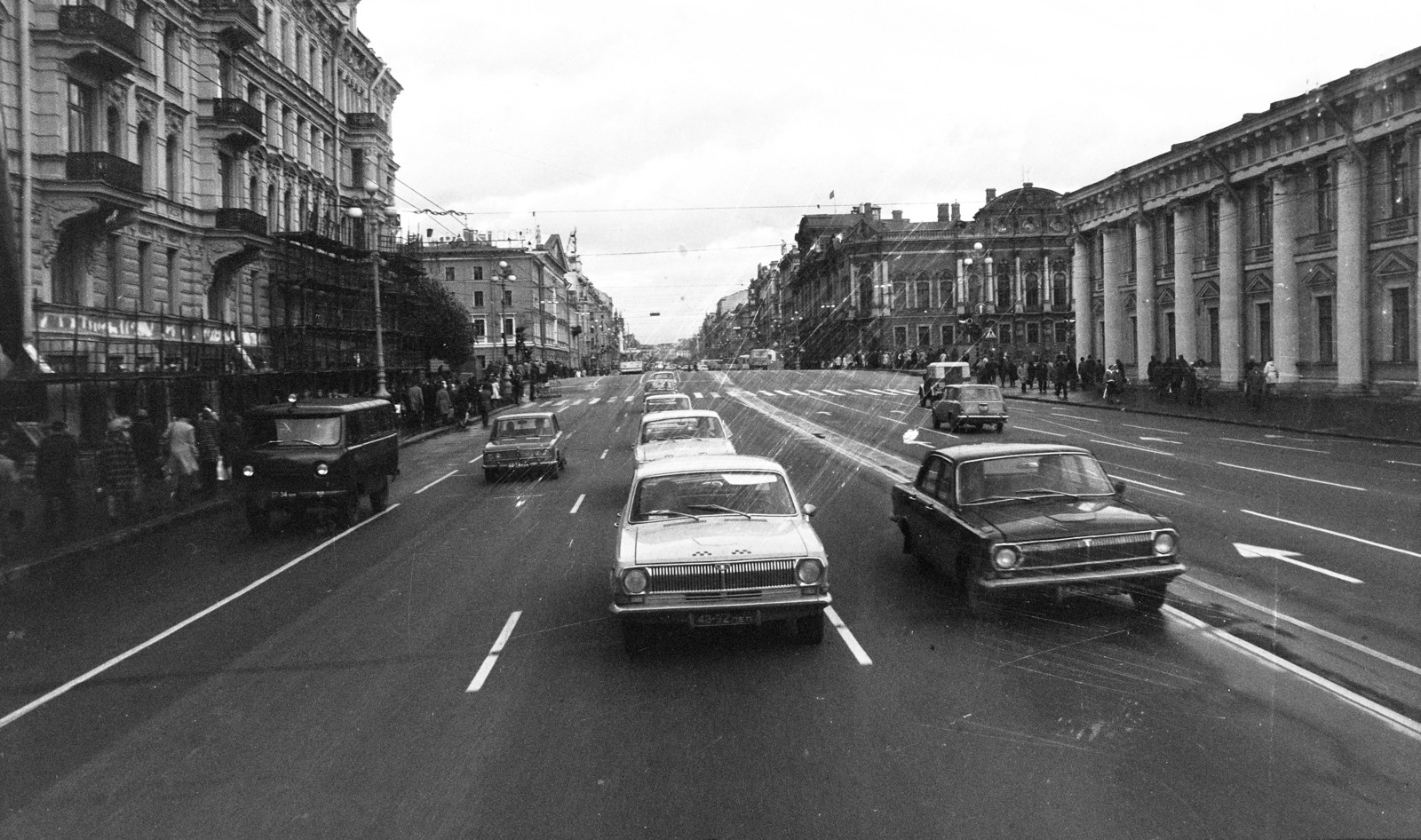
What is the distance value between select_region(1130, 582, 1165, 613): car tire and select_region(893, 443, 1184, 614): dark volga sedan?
0.4 inches

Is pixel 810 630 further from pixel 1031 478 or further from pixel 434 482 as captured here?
pixel 434 482

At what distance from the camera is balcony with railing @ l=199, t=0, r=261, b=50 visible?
3394 centimetres

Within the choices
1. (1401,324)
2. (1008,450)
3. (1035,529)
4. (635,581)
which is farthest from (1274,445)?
(635,581)

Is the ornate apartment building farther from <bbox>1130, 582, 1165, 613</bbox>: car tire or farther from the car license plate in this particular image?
<bbox>1130, 582, 1165, 613</bbox>: car tire

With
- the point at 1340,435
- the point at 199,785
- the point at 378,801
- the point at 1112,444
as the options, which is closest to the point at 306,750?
the point at 199,785

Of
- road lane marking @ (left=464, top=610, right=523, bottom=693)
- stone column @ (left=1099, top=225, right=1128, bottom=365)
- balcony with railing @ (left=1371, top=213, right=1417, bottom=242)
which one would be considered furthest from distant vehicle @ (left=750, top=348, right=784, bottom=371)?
road lane marking @ (left=464, top=610, right=523, bottom=693)

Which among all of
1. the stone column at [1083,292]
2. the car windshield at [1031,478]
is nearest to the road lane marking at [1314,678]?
the car windshield at [1031,478]

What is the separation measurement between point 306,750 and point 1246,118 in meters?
44.1

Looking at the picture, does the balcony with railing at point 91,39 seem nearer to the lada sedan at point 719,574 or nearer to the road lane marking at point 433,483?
the road lane marking at point 433,483

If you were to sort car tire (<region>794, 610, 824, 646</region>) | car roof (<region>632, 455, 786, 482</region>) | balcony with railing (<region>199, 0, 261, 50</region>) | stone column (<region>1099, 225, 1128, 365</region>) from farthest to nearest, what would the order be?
stone column (<region>1099, 225, 1128, 365</region>), balcony with railing (<region>199, 0, 261, 50</region>), car roof (<region>632, 455, 786, 482</region>), car tire (<region>794, 610, 824, 646</region>)

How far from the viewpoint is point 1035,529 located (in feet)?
28.3

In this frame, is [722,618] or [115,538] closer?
[722,618]

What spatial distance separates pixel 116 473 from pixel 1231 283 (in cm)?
4143

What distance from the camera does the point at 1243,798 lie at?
16.7 feet
